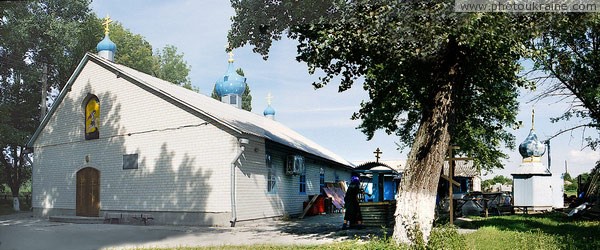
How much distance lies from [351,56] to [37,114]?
30.8 meters

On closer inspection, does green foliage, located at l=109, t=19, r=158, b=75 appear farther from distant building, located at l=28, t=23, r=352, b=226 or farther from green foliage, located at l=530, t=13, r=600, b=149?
green foliage, located at l=530, t=13, r=600, b=149

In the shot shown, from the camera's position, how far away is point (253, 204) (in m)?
19.8

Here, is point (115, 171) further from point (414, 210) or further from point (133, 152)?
point (414, 210)

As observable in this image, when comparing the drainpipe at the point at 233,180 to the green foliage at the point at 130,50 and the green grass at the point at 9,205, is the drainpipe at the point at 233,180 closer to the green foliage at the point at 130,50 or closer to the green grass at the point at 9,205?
the green grass at the point at 9,205

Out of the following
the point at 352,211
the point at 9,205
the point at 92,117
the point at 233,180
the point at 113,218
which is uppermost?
the point at 92,117

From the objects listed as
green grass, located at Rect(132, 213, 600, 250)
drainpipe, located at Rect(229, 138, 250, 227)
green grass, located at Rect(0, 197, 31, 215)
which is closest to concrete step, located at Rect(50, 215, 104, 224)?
drainpipe, located at Rect(229, 138, 250, 227)

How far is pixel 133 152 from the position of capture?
2081 cm

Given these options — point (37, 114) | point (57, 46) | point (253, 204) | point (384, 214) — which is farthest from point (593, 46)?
point (37, 114)

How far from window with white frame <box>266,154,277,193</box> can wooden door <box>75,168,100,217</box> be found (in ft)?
22.1

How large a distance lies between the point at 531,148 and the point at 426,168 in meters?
18.2

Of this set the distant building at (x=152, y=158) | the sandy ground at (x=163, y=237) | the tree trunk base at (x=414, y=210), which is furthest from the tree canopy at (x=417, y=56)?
the distant building at (x=152, y=158)

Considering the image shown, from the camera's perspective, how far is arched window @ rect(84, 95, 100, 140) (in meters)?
22.2

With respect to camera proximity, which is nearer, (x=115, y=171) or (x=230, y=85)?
(x=115, y=171)

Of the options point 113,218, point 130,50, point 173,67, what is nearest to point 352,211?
point 113,218
